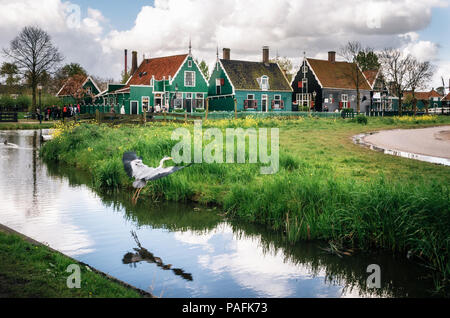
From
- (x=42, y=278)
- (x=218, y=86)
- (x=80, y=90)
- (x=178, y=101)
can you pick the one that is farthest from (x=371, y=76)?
(x=42, y=278)

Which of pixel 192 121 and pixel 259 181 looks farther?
pixel 192 121

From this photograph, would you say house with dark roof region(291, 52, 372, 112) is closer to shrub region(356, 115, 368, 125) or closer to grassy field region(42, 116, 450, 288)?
shrub region(356, 115, 368, 125)

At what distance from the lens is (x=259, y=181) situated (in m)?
9.62

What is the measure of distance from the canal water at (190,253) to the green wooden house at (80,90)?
54866 millimetres

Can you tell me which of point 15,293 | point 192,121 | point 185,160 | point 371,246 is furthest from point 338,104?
point 15,293

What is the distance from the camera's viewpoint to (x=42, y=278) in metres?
4.50

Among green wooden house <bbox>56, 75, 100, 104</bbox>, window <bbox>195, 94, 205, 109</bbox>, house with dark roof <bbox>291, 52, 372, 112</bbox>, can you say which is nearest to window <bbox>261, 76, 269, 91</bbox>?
house with dark roof <bbox>291, 52, 372, 112</bbox>

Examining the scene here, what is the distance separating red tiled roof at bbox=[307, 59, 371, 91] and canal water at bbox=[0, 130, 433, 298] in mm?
52169

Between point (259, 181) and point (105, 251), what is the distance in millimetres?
4027

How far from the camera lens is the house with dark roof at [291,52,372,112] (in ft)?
192

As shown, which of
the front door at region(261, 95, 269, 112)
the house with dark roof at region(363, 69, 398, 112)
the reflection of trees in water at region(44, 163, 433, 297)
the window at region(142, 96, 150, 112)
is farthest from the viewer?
the house with dark roof at region(363, 69, 398, 112)

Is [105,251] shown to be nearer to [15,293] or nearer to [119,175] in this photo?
[15,293]

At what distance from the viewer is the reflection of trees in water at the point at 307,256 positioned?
5.58 meters
